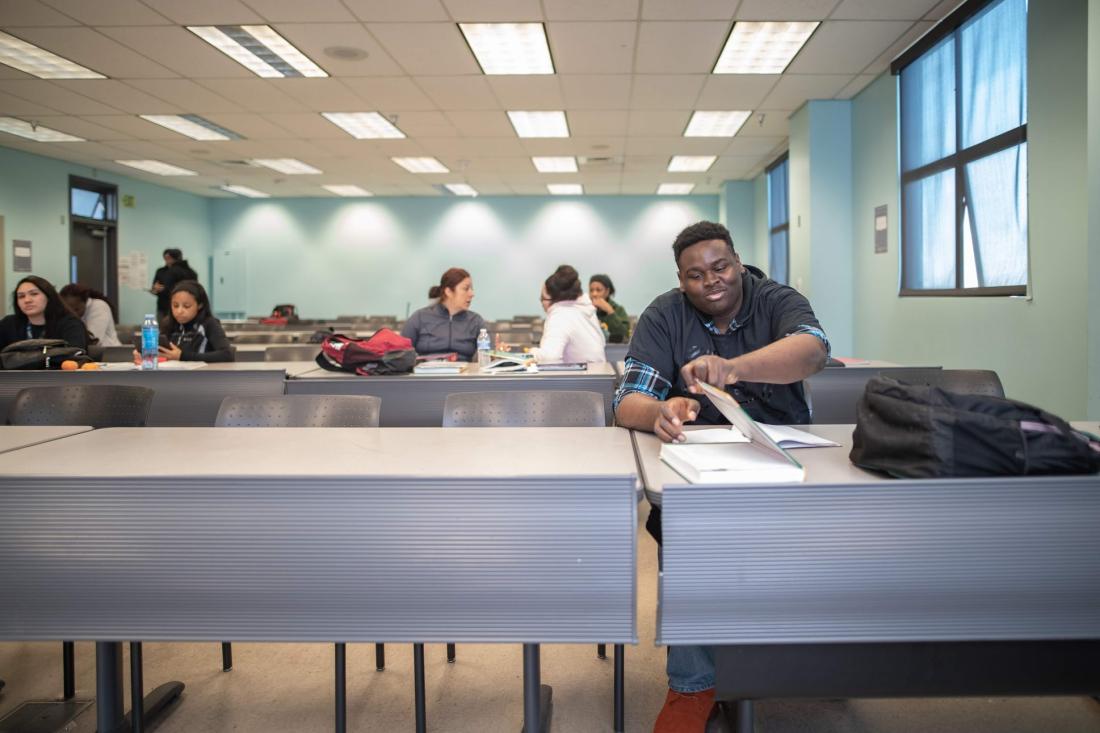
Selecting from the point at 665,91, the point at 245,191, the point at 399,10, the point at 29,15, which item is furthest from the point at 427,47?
the point at 245,191

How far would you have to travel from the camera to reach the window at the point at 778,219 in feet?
32.5

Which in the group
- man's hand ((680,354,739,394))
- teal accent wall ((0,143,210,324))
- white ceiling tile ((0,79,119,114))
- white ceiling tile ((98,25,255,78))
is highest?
white ceiling tile ((0,79,119,114))

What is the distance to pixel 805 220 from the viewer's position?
740 centimetres

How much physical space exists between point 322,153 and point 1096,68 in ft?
27.1

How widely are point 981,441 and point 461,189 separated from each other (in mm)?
11591

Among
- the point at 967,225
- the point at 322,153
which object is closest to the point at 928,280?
the point at 967,225

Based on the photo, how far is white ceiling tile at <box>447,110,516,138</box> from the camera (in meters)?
7.44

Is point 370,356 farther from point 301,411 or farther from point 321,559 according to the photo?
point 321,559

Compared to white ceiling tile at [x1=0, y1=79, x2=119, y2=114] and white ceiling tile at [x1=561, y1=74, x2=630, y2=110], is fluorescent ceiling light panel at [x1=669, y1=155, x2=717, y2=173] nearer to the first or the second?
white ceiling tile at [x1=561, y1=74, x2=630, y2=110]

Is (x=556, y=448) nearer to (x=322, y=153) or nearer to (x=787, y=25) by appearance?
(x=787, y=25)

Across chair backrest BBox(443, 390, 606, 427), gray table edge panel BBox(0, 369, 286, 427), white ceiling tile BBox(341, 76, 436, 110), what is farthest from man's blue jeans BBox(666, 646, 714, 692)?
white ceiling tile BBox(341, 76, 436, 110)

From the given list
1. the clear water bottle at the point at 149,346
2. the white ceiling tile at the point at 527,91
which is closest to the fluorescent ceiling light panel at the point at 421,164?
the white ceiling tile at the point at 527,91

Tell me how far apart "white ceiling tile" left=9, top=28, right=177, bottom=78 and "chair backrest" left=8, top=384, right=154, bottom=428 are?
393cm

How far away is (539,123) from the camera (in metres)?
7.94
